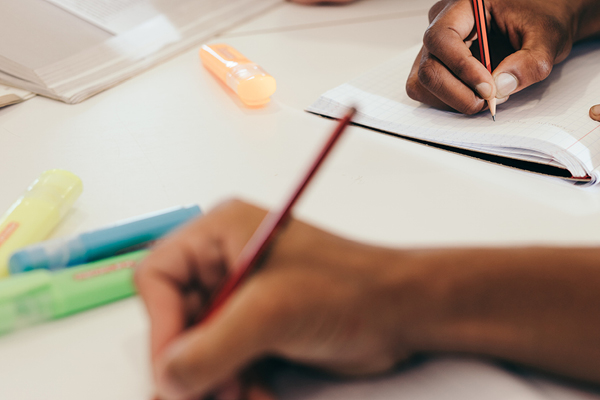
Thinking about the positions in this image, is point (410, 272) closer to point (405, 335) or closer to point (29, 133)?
point (405, 335)

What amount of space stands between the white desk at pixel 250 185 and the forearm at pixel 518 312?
0.06 ft

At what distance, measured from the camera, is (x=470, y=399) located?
0.85 ft

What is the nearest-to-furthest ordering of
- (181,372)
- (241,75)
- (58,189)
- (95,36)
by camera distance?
(181,372), (58,189), (241,75), (95,36)

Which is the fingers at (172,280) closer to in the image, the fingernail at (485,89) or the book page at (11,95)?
the fingernail at (485,89)

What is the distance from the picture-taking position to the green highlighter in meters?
0.30

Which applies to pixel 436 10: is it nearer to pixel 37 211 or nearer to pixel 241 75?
pixel 241 75

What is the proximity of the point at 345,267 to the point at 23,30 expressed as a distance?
2.55 feet

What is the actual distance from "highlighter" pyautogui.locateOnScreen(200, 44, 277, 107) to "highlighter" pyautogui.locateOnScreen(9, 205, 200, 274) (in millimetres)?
273

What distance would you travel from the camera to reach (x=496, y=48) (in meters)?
0.63

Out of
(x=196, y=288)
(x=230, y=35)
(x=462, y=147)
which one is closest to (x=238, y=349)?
(x=196, y=288)

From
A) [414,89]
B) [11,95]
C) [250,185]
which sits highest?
[414,89]

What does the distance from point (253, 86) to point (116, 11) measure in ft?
1.58

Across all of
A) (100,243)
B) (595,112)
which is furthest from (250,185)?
(595,112)

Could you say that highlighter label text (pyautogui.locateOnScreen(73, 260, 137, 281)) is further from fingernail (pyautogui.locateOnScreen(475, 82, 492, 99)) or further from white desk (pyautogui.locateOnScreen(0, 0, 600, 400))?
fingernail (pyautogui.locateOnScreen(475, 82, 492, 99))
